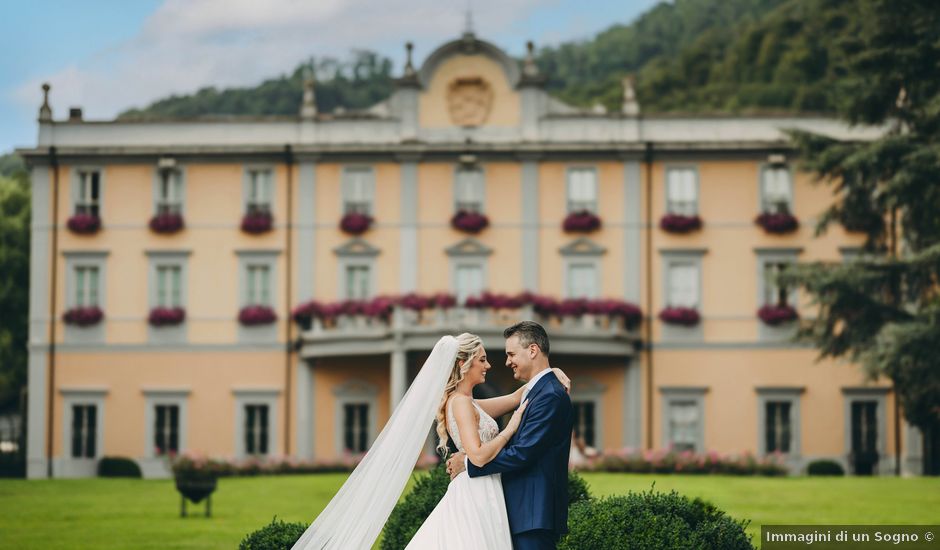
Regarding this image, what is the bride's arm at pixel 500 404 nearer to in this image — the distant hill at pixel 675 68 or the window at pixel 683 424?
the window at pixel 683 424

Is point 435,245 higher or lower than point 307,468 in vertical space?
higher

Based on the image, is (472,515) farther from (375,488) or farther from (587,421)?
(587,421)

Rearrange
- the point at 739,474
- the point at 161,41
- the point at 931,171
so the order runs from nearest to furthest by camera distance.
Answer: the point at 931,171 < the point at 739,474 < the point at 161,41

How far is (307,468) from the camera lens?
34469 millimetres

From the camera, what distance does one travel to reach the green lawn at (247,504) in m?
18.2

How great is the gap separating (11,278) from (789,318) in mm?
25124

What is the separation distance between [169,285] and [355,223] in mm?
5378

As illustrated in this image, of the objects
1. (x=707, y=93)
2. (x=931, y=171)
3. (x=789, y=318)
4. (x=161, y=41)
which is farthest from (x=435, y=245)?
(x=707, y=93)

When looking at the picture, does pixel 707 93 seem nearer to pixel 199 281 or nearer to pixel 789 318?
pixel 789 318

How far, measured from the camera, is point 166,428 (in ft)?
123

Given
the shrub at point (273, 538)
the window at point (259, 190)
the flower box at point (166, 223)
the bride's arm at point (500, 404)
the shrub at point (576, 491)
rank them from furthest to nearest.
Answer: the window at point (259, 190)
the flower box at point (166, 223)
the shrub at point (576, 491)
the shrub at point (273, 538)
the bride's arm at point (500, 404)

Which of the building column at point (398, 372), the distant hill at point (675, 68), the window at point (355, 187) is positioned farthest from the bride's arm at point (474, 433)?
the distant hill at point (675, 68)

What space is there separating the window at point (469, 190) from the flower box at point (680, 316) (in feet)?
18.5

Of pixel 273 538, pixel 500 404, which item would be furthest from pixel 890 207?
pixel 500 404
